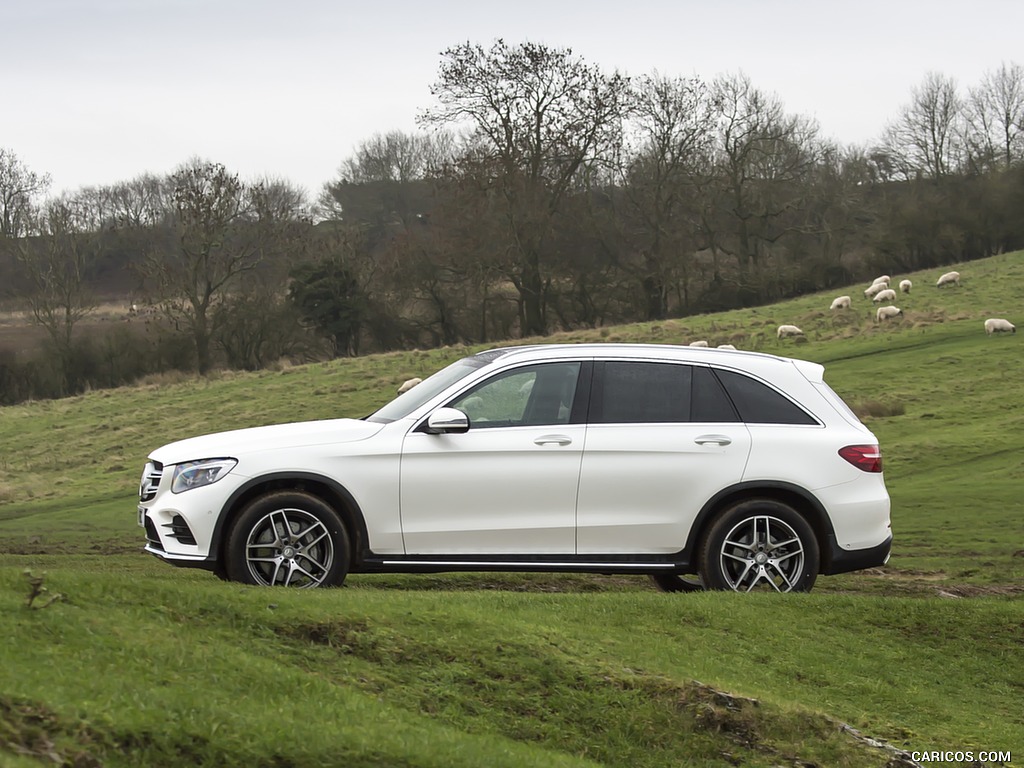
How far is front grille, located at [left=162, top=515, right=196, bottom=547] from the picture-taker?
869cm

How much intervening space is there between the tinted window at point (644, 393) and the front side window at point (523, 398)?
0.89ft

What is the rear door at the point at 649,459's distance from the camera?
9.12 metres

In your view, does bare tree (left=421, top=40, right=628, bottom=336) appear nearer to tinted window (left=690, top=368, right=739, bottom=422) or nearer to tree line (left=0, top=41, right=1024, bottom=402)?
tree line (left=0, top=41, right=1024, bottom=402)

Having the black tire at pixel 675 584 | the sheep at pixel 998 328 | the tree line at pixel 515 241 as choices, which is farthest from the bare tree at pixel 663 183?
the black tire at pixel 675 584

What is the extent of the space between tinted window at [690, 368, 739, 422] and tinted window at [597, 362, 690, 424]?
0.06m

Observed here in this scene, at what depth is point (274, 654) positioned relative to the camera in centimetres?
630

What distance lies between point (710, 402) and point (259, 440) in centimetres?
343

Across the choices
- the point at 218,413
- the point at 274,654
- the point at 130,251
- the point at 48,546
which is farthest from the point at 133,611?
the point at 130,251

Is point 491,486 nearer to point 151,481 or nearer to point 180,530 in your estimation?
point 180,530

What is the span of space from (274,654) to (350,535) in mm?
2630

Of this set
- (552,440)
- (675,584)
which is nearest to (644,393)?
(552,440)

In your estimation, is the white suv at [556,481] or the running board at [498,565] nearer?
the white suv at [556,481]

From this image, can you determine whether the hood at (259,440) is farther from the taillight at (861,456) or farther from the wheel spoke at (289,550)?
the taillight at (861,456)

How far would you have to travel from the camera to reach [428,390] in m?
9.58
